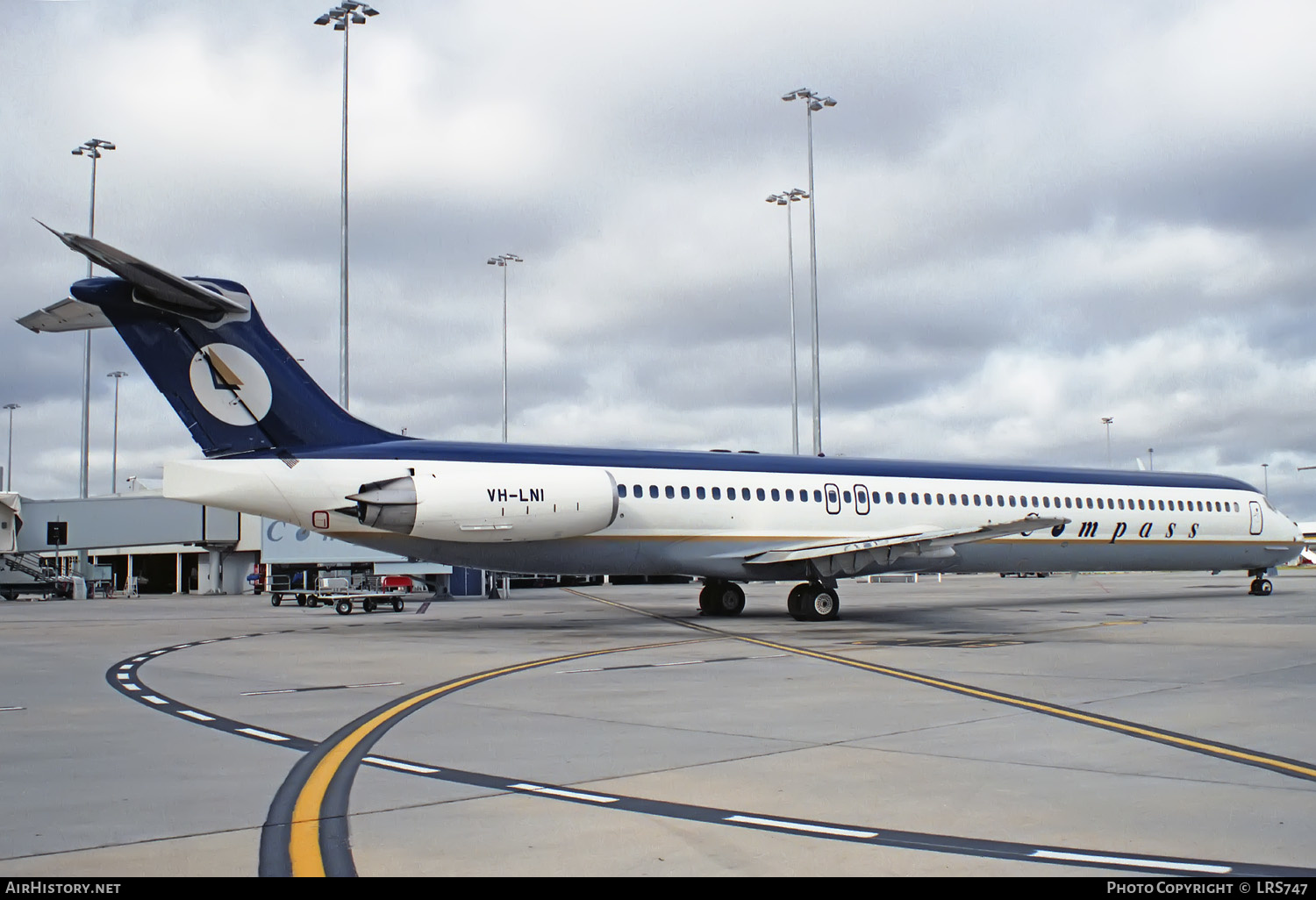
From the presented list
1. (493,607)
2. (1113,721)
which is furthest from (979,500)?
(1113,721)

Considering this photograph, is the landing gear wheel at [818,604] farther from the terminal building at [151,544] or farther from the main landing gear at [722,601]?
the terminal building at [151,544]

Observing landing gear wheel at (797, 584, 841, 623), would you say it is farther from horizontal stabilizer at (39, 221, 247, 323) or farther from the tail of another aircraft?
horizontal stabilizer at (39, 221, 247, 323)

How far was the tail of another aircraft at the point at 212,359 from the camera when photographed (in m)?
18.9

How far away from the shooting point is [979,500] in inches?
1144

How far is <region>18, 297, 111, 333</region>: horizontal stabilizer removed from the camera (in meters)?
18.7

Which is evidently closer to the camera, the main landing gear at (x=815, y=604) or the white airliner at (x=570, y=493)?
the white airliner at (x=570, y=493)

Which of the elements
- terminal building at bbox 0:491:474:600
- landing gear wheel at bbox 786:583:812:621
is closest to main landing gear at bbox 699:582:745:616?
landing gear wheel at bbox 786:583:812:621

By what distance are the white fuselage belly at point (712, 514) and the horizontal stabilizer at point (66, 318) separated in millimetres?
2931

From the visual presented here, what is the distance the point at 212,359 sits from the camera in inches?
787

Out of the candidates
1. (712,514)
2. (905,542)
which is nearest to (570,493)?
(712,514)

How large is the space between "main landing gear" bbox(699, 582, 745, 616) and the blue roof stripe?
3.51 m

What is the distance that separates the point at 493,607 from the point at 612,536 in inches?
472

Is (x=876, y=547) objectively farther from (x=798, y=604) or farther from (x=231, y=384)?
(x=231, y=384)

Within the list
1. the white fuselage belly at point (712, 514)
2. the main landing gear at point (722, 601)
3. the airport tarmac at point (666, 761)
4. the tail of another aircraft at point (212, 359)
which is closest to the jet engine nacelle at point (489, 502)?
the white fuselage belly at point (712, 514)
